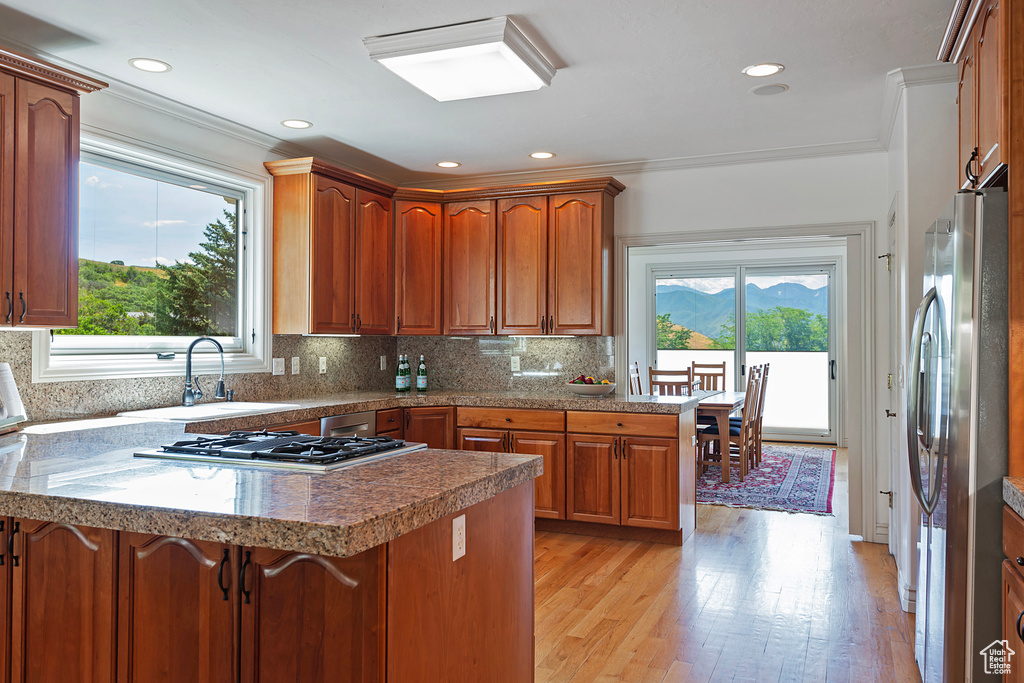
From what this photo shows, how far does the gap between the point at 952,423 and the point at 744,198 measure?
2.89 meters

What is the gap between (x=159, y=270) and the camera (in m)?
3.85

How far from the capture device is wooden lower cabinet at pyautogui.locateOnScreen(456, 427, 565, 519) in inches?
176

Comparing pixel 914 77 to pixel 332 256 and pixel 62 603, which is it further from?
pixel 62 603

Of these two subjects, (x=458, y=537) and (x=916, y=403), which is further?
(x=916, y=403)

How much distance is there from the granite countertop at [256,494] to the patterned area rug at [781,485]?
Result: 372cm

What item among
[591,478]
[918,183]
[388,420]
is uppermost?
[918,183]

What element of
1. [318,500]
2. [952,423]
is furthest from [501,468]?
[952,423]

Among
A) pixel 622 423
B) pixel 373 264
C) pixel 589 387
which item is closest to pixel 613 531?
pixel 622 423

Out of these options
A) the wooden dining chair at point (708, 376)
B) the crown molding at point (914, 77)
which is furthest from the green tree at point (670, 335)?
the crown molding at point (914, 77)

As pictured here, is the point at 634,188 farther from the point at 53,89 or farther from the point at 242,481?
the point at 242,481

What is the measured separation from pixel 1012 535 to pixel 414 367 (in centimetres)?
429

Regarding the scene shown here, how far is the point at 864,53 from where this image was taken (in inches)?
122

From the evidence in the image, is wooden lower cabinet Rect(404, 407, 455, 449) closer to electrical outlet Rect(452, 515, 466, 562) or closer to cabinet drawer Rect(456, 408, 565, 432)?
cabinet drawer Rect(456, 408, 565, 432)

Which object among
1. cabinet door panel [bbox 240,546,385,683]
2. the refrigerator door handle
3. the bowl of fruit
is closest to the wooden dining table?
the bowl of fruit
